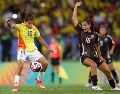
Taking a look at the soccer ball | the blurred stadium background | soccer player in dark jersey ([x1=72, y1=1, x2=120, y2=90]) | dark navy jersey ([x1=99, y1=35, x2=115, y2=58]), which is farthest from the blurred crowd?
the soccer ball

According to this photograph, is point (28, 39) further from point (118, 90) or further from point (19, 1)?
point (19, 1)

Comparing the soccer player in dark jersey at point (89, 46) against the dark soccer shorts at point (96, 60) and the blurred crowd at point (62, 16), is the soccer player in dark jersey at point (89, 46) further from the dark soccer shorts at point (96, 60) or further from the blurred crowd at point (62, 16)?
the blurred crowd at point (62, 16)

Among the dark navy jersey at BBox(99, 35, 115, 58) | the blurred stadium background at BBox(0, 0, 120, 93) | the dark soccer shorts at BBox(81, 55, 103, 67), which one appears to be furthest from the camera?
the blurred stadium background at BBox(0, 0, 120, 93)

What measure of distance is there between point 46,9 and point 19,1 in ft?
5.81

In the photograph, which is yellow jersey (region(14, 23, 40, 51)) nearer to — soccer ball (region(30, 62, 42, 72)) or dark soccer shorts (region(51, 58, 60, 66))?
soccer ball (region(30, 62, 42, 72))

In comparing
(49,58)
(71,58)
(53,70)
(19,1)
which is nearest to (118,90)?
(53,70)

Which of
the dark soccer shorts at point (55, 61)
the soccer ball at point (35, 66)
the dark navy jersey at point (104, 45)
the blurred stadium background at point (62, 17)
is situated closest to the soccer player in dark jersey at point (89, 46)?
the soccer ball at point (35, 66)

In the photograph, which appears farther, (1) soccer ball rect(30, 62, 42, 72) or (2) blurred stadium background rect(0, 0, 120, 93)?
(2) blurred stadium background rect(0, 0, 120, 93)

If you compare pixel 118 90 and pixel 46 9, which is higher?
pixel 46 9

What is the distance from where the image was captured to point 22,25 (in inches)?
625

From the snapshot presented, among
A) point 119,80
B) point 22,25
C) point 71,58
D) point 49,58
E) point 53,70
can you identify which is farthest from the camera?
point 71,58

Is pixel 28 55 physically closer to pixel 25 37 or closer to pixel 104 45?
pixel 25 37

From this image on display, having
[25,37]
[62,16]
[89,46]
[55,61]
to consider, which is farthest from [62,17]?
[25,37]

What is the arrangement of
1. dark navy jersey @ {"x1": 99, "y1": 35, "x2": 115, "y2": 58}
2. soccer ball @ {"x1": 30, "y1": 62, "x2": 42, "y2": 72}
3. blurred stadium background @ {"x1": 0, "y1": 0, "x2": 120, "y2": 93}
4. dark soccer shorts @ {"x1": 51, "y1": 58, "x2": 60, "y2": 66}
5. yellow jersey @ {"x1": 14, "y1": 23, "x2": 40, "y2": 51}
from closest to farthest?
1. soccer ball @ {"x1": 30, "y1": 62, "x2": 42, "y2": 72}
2. yellow jersey @ {"x1": 14, "y1": 23, "x2": 40, "y2": 51}
3. dark navy jersey @ {"x1": 99, "y1": 35, "x2": 115, "y2": 58}
4. dark soccer shorts @ {"x1": 51, "y1": 58, "x2": 60, "y2": 66}
5. blurred stadium background @ {"x1": 0, "y1": 0, "x2": 120, "y2": 93}
